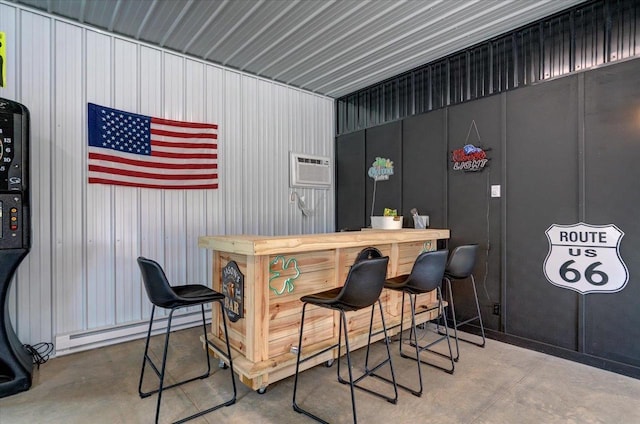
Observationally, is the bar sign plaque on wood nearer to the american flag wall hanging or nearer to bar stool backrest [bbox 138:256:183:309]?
bar stool backrest [bbox 138:256:183:309]

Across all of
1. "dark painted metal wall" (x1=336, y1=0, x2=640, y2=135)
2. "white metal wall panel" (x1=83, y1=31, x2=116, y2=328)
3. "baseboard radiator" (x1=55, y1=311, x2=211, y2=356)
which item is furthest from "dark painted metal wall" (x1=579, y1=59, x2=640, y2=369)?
"white metal wall panel" (x1=83, y1=31, x2=116, y2=328)

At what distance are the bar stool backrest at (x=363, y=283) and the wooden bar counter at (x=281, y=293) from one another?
21.6 inches

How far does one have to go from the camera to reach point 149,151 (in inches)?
145

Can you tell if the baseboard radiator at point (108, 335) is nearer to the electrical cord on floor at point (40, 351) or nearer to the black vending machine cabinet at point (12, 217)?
the electrical cord on floor at point (40, 351)

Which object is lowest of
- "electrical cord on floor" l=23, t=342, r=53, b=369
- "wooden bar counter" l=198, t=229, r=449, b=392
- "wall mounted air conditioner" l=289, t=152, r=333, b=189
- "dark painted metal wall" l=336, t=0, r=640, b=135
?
"electrical cord on floor" l=23, t=342, r=53, b=369

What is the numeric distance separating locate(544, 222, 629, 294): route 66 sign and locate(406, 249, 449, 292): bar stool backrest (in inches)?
51.3

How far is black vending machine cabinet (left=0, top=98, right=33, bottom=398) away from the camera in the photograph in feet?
8.21

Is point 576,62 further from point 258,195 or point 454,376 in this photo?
point 258,195

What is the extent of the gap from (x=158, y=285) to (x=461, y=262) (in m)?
2.67

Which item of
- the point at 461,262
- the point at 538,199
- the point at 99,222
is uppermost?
the point at 538,199

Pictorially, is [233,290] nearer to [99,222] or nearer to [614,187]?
[99,222]

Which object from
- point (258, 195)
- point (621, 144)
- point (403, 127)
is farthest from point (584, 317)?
point (258, 195)

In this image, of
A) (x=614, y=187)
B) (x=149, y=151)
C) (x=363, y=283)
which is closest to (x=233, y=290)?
(x=363, y=283)

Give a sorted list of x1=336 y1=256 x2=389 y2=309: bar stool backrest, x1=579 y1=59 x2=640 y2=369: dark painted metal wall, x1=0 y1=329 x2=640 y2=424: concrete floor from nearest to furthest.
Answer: x1=336 y1=256 x2=389 y2=309: bar stool backrest
x1=0 y1=329 x2=640 y2=424: concrete floor
x1=579 y1=59 x2=640 y2=369: dark painted metal wall
